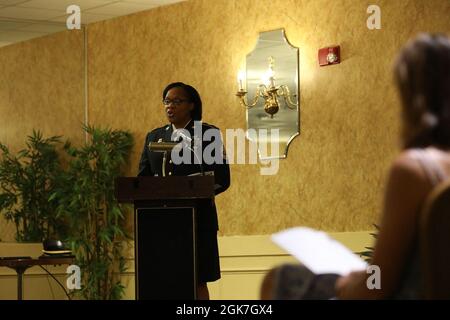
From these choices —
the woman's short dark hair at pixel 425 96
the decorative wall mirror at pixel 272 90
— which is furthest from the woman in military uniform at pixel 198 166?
the woman's short dark hair at pixel 425 96

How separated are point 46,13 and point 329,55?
2.76 m

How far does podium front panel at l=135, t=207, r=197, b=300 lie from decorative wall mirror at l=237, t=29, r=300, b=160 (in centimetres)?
259

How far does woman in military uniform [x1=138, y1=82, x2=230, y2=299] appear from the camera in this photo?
4547mm

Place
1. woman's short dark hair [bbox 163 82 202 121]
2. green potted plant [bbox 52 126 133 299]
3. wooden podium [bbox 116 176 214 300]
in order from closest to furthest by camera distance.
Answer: wooden podium [bbox 116 176 214 300] < woman's short dark hair [bbox 163 82 202 121] < green potted plant [bbox 52 126 133 299]

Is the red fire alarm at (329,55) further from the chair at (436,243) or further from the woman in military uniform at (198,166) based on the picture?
the chair at (436,243)

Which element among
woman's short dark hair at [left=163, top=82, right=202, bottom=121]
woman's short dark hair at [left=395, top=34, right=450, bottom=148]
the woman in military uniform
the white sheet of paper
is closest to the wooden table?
the woman in military uniform

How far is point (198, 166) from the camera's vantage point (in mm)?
4676

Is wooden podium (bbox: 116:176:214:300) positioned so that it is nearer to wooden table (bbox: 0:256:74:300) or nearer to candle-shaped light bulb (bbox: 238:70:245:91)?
wooden table (bbox: 0:256:74:300)

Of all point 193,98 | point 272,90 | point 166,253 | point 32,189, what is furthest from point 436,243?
point 32,189

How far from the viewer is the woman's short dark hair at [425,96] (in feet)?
5.49

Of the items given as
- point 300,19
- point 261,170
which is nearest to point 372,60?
point 300,19

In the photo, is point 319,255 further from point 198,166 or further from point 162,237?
point 198,166

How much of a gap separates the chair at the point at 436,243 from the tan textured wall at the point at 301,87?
452 centimetres
